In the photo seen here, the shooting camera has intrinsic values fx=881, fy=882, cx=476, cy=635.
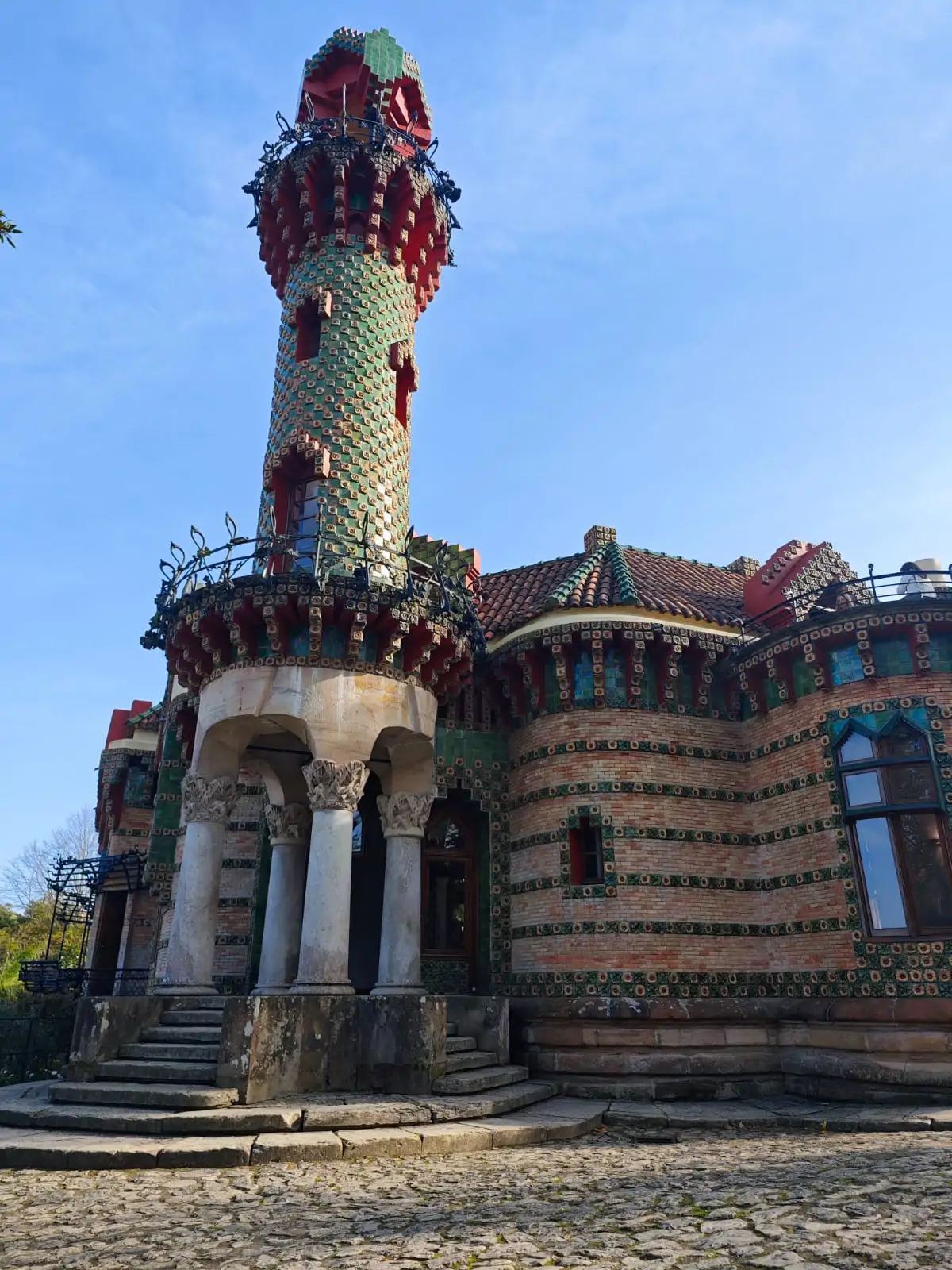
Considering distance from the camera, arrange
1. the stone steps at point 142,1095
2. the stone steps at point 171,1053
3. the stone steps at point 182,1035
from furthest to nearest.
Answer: the stone steps at point 182,1035 → the stone steps at point 171,1053 → the stone steps at point 142,1095

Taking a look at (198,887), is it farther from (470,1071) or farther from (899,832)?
(899,832)

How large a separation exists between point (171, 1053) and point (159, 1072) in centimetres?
46

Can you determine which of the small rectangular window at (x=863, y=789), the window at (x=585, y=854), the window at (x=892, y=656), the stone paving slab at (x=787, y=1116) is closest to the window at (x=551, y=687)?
the window at (x=585, y=854)

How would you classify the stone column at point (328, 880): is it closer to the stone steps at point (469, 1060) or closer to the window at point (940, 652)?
the stone steps at point (469, 1060)

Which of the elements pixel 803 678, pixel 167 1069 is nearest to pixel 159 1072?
pixel 167 1069

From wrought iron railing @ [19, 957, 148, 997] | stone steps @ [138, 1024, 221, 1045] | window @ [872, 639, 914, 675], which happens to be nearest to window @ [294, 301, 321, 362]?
window @ [872, 639, 914, 675]

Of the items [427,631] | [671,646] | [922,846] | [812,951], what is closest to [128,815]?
[427,631]

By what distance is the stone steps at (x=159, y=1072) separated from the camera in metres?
10.1

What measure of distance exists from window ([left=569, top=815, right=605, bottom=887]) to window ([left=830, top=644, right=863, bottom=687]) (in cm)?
435

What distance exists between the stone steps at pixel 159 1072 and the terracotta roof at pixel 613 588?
8.63 metres

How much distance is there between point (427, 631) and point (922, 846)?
758 centimetres

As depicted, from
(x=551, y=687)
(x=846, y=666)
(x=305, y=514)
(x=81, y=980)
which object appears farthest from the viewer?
(x=81, y=980)

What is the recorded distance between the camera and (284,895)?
1416 cm

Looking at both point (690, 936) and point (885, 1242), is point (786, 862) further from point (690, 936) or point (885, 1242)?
point (885, 1242)
